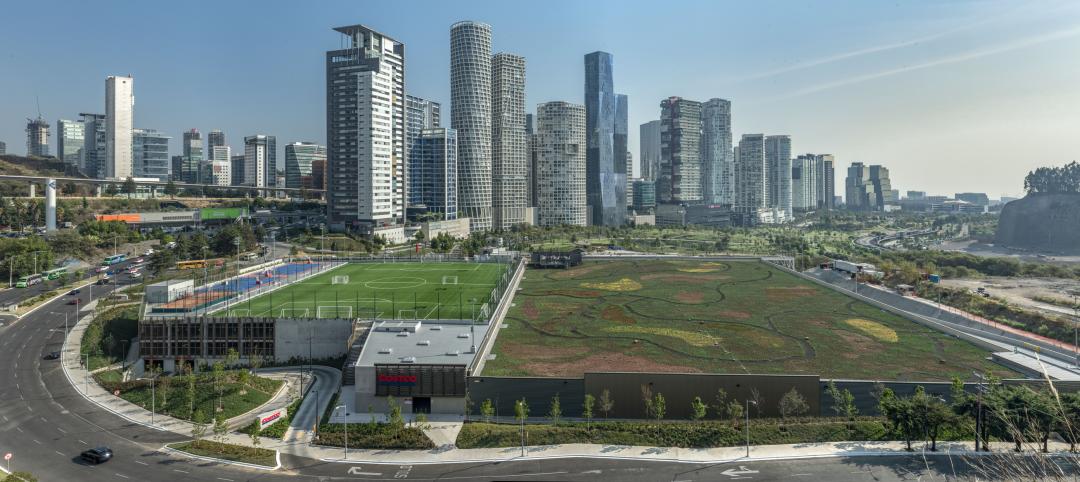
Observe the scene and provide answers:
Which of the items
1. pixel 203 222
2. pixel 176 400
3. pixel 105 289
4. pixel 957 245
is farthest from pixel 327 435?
pixel 957 245

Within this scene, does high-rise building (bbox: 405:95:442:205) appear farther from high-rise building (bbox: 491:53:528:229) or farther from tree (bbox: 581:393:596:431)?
tree (bbox: 581:393:596:431)

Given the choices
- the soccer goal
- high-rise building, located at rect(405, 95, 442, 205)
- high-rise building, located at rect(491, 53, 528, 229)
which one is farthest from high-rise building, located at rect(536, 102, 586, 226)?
the soccer goal

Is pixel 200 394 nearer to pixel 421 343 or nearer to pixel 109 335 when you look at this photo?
pixel 421 343

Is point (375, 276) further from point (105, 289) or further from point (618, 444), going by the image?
point (618, 444)

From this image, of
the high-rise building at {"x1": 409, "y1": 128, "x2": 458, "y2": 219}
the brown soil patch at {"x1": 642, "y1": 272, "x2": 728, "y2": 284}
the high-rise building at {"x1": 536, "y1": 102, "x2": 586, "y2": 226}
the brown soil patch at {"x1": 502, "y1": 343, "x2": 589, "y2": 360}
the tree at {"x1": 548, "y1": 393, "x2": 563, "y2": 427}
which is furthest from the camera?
the high-rise building at {"x1": 536, "y1": 102, "x2": 586, "y2": 226}

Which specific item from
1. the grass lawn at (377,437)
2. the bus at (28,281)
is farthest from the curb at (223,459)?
the bus at (28,281)

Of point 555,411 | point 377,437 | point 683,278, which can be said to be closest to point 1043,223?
point 683,278
